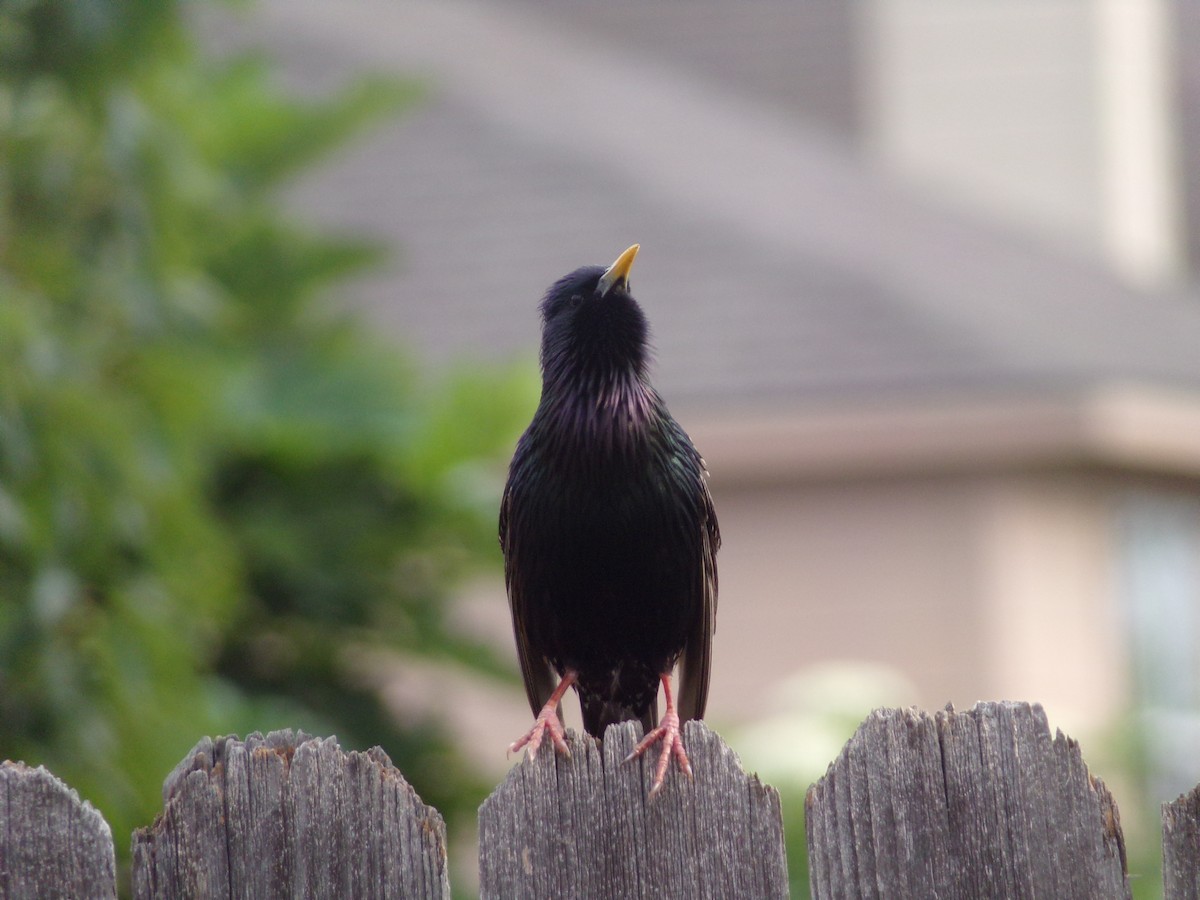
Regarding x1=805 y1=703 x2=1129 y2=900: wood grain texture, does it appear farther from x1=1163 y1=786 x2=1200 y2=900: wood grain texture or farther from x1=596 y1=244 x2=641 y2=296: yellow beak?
x1=596 y1=244 x2=641 y2=296: yellow beak

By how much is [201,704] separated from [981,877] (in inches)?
108

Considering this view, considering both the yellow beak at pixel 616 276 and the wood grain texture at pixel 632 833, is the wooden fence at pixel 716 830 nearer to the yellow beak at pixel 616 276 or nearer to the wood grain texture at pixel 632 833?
the wood grain texture at pixel 632 833

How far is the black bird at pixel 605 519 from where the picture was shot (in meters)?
3.39

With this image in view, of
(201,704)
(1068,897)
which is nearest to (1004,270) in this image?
(201,704)

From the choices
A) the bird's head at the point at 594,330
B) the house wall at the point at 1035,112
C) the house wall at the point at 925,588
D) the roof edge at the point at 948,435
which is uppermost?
the house wall at the point at 1035,112

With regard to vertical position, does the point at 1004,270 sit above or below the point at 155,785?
above

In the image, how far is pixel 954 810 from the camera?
7.11 feet

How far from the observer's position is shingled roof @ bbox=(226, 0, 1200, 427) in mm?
10875

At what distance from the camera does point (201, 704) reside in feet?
14.5

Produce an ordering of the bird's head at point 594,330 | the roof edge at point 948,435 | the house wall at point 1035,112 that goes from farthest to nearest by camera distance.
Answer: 1. the house wall at point 1035,112
2. the roof edge at point 948,435
3. the bird's head at point 594,330

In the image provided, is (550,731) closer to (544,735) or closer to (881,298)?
(544,735)

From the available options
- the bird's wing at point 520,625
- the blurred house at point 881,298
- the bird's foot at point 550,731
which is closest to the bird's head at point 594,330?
the bird's wing at point 520,625

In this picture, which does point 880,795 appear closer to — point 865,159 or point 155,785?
point 155,785

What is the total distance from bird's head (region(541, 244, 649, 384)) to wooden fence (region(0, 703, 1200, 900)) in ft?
4.79
